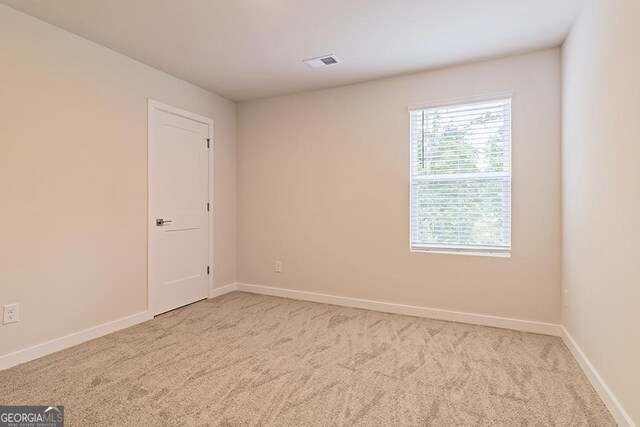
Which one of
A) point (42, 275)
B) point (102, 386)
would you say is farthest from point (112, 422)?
point (42, 275)

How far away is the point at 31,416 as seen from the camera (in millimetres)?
1864

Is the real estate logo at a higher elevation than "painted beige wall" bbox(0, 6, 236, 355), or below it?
below

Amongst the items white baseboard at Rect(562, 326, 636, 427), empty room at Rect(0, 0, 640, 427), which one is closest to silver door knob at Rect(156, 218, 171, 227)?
empty room at Rect(0, 0, 640, 427)

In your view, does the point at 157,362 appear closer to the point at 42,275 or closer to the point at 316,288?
the point at 42,275

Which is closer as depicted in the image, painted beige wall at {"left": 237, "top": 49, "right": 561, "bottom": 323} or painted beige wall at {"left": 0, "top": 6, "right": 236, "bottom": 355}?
painted beige wall at {"left": 0, "top": 6, "right": 236, "bottom": 355}

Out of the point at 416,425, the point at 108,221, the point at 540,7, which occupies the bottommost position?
the point at 416,425

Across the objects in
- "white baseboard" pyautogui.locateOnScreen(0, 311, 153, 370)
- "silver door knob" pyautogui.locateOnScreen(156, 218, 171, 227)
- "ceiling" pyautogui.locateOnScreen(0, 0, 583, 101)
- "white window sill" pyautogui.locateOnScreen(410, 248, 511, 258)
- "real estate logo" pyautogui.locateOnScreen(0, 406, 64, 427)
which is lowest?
"real estate logo" pyautogui.locateOnScreen(0, 406, 64, 427)

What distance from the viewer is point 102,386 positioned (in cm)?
214

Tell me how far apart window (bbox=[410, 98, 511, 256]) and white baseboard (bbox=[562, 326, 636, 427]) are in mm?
949

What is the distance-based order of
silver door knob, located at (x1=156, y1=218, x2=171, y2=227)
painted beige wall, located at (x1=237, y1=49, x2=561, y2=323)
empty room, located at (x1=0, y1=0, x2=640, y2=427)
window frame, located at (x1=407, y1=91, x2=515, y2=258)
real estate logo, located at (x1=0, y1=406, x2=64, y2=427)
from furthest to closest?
silver door knob, located at (x1=156, y1=218, x2=171, y2=227) < window frame, located at (x1=407, y1=91, x2=515, y2=258) < painted beige wall, located at (x1=237, y1=49, x2=561, y2=323) < empty room, located at (x1=0, y1=0, x2=640, y2=427) < real estate logo, located at (x1=0, y1=406, x2=64, y2=427)

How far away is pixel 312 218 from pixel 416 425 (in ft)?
8.91

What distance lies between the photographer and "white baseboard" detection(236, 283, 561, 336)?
10.2 ft

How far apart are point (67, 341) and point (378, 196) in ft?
10.5

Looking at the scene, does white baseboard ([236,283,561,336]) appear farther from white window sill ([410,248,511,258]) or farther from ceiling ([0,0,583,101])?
ceiling ([0,0,583,101])
